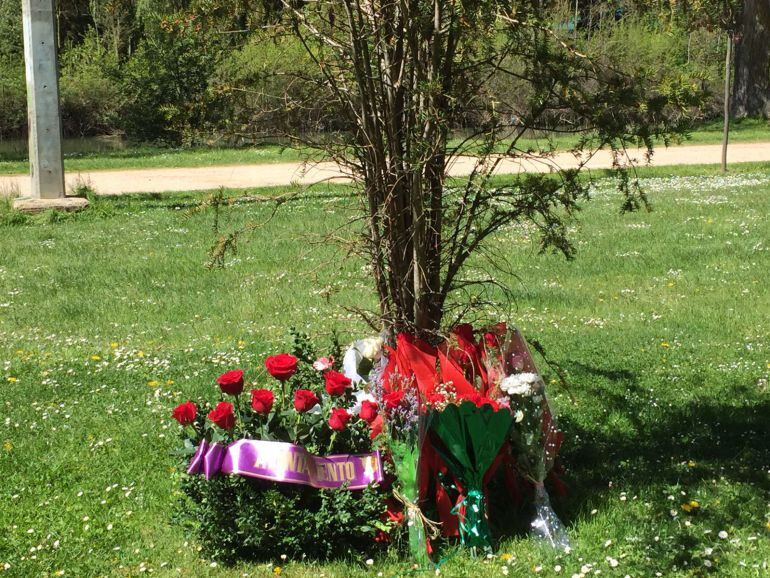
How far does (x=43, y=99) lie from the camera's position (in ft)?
47.2

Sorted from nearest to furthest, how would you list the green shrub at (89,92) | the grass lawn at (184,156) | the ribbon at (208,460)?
the ribbon at (208,460) → the grass lawn at (184,156) → the green shrub at (89,92)

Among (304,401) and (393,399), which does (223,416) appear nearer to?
(304,401)

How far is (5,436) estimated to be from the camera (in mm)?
5297

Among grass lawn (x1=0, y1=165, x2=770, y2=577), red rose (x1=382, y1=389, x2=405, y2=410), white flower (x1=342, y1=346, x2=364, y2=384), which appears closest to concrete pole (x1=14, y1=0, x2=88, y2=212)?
grass lawn (x1=0, y1=165, x2=770, y2=577)

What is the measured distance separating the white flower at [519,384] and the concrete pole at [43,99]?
40.0 feet

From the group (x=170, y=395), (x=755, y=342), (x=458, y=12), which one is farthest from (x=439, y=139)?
(x=755, y=342)

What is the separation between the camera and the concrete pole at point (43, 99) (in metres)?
14.3

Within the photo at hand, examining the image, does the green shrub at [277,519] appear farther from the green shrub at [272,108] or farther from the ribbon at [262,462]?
the green shrub at [272,108]

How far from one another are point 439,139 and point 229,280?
544cm

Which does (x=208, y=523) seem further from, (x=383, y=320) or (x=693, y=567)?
(x=693, y=567)

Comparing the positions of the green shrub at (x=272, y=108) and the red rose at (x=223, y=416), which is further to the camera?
the green shrub at (x=272, y=108)

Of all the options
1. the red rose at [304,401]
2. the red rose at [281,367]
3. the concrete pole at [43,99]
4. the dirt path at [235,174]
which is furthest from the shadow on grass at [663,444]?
the dirt path at [235,174]

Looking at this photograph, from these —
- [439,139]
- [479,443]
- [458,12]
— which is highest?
[458,12]

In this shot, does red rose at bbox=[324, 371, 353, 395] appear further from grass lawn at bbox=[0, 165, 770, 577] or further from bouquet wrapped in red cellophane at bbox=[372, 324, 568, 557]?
grass lawn at bbox=[0, 165, 770, 577]
